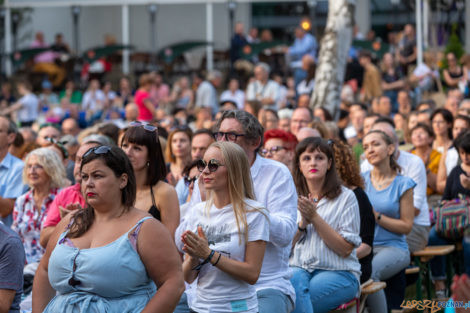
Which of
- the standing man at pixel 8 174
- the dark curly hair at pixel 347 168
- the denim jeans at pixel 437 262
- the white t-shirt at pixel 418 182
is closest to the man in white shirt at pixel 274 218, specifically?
the dark curly hair at pixel 347 168

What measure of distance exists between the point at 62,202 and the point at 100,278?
6.60 ft

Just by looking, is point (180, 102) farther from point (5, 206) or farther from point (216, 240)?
point (216, 240)

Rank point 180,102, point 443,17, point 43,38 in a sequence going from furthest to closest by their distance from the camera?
1. point 43,38
2. point 443,17
3. point 180,102

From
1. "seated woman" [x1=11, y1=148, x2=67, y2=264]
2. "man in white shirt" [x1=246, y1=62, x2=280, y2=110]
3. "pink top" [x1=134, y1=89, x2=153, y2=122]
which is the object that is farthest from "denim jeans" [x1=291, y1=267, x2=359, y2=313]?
"man in white shirt" [x1=246, y1=62, x2=280, y2=110]

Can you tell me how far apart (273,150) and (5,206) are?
240cm

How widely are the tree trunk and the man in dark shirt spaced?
880cm

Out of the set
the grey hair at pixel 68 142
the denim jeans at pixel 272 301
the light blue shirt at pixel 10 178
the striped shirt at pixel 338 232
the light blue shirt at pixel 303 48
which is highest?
the light blue shirt at pixel 303 48

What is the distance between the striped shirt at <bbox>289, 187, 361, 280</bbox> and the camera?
541 centimetres

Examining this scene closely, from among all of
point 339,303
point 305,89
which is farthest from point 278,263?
point 305,89

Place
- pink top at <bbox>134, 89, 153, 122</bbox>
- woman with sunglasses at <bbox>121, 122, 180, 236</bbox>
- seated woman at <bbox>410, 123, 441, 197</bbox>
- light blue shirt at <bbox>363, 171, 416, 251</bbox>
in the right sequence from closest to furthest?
woman with sunglasses at <bbox>121, 122, 180, 236</bbox> < light blue shirt at <bbox>363, 171, 416, 251</bbox> < seated woman at <bbox>410, 123, 441, 197</bbox> < pink top at <bbox>134, 89, 153, 122</bbox>

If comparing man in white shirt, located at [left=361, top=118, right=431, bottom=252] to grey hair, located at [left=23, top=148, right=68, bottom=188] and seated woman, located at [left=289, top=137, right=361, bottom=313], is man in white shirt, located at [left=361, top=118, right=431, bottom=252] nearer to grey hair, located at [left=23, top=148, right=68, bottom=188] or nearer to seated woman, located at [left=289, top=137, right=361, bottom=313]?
seated woman, located at [left=289, top=137, right=361, bottom=313]

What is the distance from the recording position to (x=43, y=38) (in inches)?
1009

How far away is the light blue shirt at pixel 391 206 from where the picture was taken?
6632 mm

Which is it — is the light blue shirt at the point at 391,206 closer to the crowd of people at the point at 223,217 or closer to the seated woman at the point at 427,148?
the crowd of people at the point at 223,217
